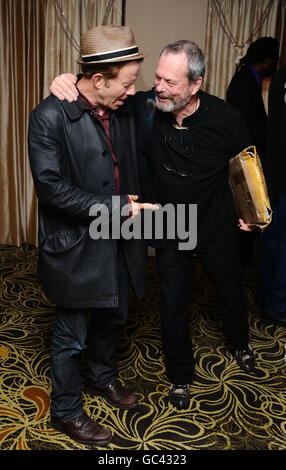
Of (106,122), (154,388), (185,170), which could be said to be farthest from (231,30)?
(154,388)

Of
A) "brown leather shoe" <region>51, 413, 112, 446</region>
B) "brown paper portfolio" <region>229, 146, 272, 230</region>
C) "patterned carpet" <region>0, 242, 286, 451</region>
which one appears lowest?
"patterned carpet" <region>0, 242, 286, 451</region>

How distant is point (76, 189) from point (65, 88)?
392 millimetres

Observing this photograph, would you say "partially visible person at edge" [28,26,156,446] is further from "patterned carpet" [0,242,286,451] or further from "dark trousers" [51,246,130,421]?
"patterned carpet" [0,242,286,451]

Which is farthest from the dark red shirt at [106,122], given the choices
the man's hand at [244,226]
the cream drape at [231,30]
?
the cream drape at [231,30]

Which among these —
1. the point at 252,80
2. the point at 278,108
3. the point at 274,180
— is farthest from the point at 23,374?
the point at 252,80

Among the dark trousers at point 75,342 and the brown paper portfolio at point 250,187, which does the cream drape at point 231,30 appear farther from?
the dark trousers at point 75,342

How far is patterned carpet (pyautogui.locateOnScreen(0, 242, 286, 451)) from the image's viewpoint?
194 cm

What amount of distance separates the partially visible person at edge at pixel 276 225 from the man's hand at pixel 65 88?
4.70 ft

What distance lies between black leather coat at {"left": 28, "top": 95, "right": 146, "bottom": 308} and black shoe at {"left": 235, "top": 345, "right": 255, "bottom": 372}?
1016 mm

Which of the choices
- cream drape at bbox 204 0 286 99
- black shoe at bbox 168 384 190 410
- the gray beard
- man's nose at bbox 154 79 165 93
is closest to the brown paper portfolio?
the gray beard

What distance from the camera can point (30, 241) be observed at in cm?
424

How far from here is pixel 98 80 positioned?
1.68 m
